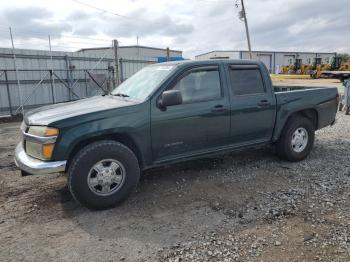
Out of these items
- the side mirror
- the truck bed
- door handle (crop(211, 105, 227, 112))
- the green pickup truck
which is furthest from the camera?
the truck bed

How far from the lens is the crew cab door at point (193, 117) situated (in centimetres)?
403

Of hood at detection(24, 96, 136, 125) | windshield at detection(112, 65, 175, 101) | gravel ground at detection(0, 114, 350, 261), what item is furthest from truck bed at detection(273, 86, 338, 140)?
hood at detection(24, 96, 136, 125)

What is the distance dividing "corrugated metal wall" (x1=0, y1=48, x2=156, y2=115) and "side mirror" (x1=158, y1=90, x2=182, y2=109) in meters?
10.4

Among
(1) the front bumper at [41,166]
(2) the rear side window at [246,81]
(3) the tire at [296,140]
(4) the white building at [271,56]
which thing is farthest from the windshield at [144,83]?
(4) the white building at [271,56]

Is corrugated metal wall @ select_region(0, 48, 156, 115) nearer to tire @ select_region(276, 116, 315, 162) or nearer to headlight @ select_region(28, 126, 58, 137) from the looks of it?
headlight @ select_region(28, 126, 58, 137)

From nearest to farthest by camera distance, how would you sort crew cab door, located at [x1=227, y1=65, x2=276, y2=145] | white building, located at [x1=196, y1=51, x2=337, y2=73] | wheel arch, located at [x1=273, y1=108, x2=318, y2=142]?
crew cab door, located at [x1=227, y1=65, x2=276, y2=145], wheel arch, located at [x1=273, y1=108, x2=318, y2=142], white building, located at [x1=196, y1=51, x2=337, y2=73]

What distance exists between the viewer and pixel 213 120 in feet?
14.4

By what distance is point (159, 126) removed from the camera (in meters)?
3.98

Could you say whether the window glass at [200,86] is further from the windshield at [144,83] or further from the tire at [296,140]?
the tire at [296,140]

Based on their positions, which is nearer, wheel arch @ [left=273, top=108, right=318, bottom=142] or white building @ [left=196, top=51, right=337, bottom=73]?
wheel arch @ [left=273, top=108, right=318, bottom=142]

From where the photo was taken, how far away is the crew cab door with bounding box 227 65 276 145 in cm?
465

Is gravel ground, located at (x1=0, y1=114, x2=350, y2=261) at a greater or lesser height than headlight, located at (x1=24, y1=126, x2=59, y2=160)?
lesser

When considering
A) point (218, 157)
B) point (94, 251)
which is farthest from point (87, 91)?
point (94, 251)

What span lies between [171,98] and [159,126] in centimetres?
42
